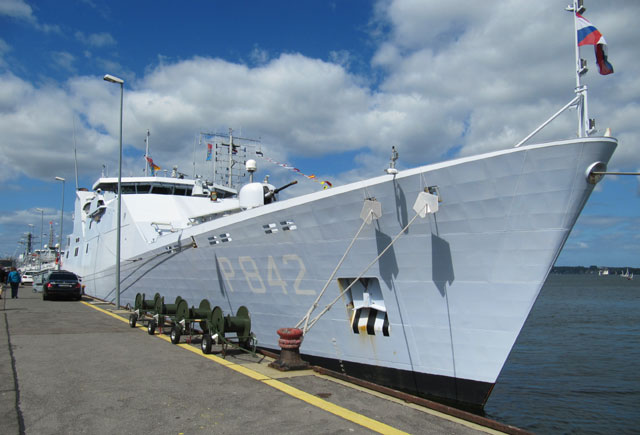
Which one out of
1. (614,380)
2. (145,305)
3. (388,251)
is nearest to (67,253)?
(145,305)

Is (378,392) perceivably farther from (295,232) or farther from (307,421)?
(295,232)

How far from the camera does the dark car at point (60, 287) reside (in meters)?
19.0

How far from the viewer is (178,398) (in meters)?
5.23

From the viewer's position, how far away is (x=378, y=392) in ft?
18.1

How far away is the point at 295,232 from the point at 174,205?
919 centimetres

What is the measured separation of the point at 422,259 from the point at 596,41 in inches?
148

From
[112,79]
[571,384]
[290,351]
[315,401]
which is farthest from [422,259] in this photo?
[112,79]

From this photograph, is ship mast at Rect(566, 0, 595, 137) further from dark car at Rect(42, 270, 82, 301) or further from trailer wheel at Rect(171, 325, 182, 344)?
dark car at Rect(42, 270, 82, 301)

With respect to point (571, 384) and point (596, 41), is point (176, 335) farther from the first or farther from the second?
point (571, 384)

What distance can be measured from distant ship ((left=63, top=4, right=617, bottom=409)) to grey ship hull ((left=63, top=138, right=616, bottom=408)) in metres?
0.02

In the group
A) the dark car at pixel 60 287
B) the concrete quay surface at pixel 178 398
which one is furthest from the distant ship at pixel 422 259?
the dark car at pixel 60 287

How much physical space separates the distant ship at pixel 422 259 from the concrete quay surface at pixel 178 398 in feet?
4.54

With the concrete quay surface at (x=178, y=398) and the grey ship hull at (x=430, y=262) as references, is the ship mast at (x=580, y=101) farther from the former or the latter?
the concrete quay surface at (x=178, y=398)

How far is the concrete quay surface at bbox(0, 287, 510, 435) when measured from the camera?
14.3ft
